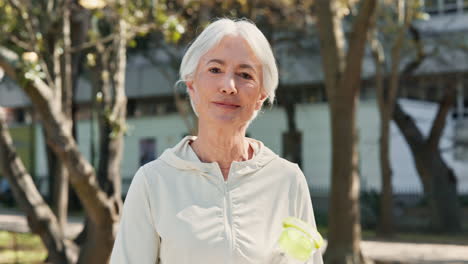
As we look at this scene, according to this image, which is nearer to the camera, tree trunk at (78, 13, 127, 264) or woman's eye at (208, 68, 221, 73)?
woman's eye at (208, 68, 221, 73)

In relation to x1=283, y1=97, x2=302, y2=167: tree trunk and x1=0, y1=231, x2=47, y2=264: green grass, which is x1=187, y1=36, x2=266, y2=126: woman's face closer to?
x1=0, y1=231, x2=47, y2=264: green grass

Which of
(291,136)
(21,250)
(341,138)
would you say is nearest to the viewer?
(341,138)

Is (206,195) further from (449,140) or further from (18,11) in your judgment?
(449,140)

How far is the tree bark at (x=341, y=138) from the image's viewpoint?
1163 centimetres

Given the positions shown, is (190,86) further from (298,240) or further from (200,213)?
(298,240)

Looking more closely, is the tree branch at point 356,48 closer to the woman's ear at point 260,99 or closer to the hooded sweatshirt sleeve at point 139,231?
the woman's ear at point 260,99

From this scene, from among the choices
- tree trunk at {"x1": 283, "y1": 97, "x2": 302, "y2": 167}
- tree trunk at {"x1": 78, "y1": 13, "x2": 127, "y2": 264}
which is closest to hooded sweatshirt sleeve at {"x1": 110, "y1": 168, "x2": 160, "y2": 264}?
tree trunk at {"x1": 78, "y1": 13, "x2": 127, "y2": 264}

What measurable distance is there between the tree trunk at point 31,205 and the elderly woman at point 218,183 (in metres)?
7.24

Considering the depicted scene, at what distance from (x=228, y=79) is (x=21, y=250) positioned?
13.4m

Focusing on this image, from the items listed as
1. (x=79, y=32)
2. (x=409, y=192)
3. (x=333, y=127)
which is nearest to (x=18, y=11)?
(x=333, y=127)

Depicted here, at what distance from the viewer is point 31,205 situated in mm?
9609

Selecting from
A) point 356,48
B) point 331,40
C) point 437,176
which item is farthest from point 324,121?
point 356,48

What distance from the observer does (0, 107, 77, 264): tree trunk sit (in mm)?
9555

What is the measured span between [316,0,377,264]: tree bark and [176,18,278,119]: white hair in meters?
8.98
